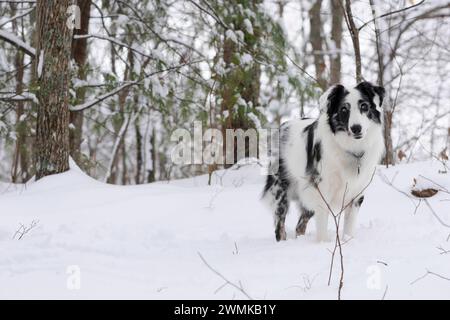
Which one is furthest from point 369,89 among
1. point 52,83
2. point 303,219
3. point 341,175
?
point 52,83

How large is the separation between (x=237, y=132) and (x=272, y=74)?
1325 millimetres

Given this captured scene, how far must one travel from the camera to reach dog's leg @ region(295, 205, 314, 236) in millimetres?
5739

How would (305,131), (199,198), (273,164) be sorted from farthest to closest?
(199,198) → (273,164) → (305,131)

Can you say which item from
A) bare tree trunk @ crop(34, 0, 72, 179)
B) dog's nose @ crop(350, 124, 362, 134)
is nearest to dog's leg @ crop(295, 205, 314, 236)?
dog's nose @ crop(350, 124, 362, 134)

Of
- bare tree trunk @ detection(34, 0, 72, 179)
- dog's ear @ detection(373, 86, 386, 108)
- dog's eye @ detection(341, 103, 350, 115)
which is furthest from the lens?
bare tree trunk @ detection(34, 0, 72, 179)

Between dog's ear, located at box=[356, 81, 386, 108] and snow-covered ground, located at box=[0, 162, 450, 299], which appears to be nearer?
snow-covered ground, located at box=[0, 162, 450, 299]

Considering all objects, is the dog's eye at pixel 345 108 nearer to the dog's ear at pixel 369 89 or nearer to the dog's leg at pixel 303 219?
the dog's ear at pixel 369 89

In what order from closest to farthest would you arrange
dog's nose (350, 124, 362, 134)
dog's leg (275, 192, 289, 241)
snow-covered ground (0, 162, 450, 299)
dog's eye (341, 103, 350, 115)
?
snow-covered ground (0, 162, 450, 299), dog's nose (350, 124, 362, 134), dog's eye (341, 103, 350, 115), dog's leg (275, 192, 289, 241)

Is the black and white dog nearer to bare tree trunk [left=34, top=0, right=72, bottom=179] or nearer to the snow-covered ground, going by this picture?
the snow-covered ground

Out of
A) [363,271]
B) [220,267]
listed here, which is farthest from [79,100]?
[363,271]

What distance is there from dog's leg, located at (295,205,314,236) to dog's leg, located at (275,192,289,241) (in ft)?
0.64

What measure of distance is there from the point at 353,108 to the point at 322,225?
1.19 metres
